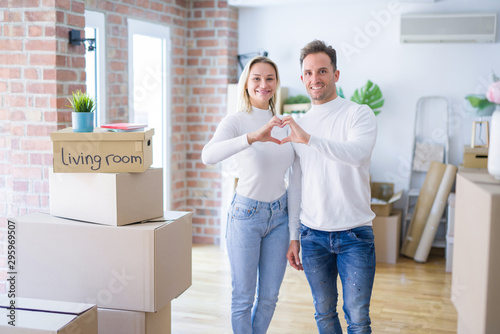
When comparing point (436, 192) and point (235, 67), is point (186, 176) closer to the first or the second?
point (235, 67)

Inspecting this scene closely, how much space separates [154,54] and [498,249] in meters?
3.84

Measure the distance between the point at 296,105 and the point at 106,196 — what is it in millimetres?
2890

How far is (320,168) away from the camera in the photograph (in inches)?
85.0

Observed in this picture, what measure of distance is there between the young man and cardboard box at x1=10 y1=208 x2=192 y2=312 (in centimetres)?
60

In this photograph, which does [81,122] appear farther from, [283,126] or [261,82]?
[283,126]

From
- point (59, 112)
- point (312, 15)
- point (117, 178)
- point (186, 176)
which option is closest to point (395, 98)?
point (312, 15)

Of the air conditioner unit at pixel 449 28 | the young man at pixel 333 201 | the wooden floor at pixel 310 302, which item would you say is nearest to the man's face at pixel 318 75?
the young man at pixel 333 201

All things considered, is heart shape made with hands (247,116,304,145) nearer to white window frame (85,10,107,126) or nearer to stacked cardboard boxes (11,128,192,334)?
stacked cardboard boxes (11,128,192,334)

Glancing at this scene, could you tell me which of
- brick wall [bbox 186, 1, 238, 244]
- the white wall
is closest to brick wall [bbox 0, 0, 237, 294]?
brick wall [bbox 186, 1, 238, 244]

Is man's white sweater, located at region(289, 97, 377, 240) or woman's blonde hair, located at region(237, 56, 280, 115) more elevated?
woman's blonde hair, located at region(237, 56, 280, 115)

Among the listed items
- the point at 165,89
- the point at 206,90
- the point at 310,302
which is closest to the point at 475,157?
the point at 310,302

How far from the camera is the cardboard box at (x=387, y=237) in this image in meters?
4.68

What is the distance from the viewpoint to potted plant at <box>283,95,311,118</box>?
4883mm

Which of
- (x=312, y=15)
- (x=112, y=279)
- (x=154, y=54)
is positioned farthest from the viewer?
(x=312, y=15)
